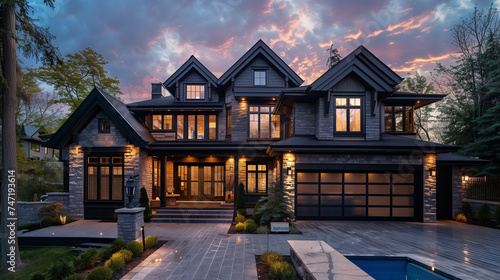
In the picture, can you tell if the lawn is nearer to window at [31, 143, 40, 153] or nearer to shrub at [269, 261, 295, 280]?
shrub at [269, 261, 295, 280]

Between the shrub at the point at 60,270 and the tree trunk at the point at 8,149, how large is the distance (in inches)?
144

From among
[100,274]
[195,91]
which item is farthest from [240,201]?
[195,91]

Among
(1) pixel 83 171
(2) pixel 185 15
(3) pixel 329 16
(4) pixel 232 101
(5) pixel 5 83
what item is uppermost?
(2) pixel 185 15

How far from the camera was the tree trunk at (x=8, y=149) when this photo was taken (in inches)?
283

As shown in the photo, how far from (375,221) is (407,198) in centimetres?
207

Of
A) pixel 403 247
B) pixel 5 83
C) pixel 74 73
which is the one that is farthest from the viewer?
pixel 74 73

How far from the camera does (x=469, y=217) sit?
1214 cm

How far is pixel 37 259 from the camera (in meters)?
7.96

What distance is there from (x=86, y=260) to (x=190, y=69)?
40.3ft

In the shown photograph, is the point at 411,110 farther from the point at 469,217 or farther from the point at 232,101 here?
the point at 232,101

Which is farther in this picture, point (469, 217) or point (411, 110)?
point (411, 110)

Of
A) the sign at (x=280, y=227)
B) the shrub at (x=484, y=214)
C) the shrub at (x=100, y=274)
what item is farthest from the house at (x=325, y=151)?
the shrub at (x=100, y=274)

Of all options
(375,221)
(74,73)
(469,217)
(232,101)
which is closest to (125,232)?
(232,101)

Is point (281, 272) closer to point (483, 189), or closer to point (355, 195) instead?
point (355, 195)
